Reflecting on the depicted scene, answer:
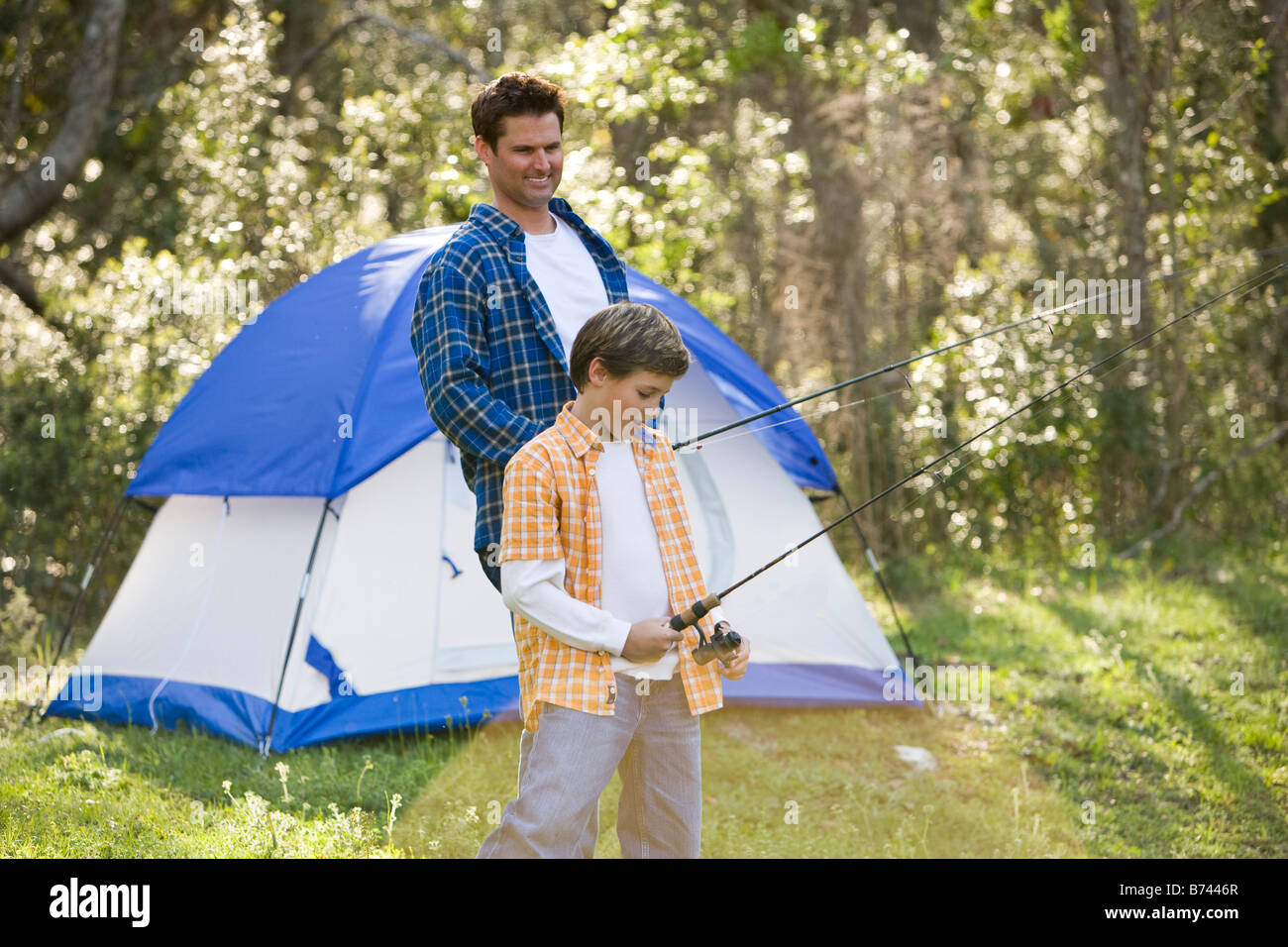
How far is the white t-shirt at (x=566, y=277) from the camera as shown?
2.49m

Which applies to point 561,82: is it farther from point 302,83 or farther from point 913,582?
point 302,83

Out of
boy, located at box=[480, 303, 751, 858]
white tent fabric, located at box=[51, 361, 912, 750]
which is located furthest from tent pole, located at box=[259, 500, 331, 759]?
boy, located at box=[480, 303, 751, 858]

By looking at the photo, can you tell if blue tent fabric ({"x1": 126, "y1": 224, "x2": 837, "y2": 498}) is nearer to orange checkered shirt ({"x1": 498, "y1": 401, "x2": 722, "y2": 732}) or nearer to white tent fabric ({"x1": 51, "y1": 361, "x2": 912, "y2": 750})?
white tent fabric ({"x1": 51, "y1": 361, "x2": 912, "y2": 750})

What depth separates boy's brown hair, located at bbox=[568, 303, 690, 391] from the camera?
1973 mm

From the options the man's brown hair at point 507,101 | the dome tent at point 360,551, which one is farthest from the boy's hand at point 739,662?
the dome tent at point 360,551

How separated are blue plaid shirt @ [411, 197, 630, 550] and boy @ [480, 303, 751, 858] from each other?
0.22 metres

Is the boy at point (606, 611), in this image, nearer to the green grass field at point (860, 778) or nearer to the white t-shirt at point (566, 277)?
the white t-shirt at point (566, 277)

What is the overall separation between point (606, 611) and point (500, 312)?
71 cm

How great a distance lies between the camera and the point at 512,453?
2.22 m

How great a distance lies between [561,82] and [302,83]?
542 cm

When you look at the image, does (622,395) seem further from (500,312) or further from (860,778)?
(860,778)

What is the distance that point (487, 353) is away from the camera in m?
2.36

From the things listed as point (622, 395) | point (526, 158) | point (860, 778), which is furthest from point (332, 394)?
point (622, 395)
